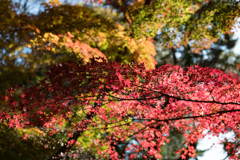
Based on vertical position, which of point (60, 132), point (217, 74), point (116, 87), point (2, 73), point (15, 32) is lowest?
point (60, 132)

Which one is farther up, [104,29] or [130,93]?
[104,29]

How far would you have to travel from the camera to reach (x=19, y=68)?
1142 centimetres

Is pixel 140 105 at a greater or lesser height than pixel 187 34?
lesser

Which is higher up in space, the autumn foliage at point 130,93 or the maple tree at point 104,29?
the maple tree at point 104,29

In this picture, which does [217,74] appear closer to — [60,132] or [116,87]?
[116,87]

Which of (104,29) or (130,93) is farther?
(104,29)

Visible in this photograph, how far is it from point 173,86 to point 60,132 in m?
4.02

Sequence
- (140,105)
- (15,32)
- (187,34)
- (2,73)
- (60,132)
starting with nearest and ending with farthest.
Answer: (140,105), (60,132), (187,34), (15,32), (2,73)

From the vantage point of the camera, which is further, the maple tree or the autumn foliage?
the maple tree

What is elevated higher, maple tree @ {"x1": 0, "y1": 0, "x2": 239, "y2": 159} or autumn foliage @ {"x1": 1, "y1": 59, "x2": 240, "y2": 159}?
maple tree @ {"x1": 0, "y1": 0, "x2": 239, "y2": 159}

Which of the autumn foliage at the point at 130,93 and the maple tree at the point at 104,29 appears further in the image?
the maple tree at the point at 104,29

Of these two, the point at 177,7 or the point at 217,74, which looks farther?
the point at 177,7

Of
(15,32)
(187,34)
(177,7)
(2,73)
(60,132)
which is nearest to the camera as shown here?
(60,132)

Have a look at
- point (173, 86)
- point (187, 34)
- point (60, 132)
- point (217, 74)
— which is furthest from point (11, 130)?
point (187, 34)
